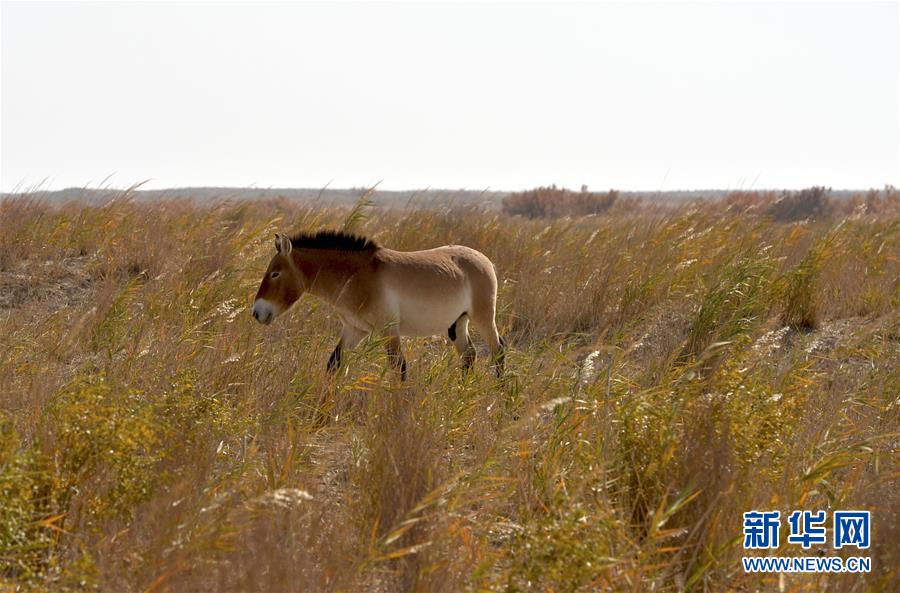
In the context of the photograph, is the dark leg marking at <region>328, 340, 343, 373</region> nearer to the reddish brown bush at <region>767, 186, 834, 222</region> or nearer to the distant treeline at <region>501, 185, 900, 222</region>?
the distant treeline at <region>501, 185, 900, 222</region>

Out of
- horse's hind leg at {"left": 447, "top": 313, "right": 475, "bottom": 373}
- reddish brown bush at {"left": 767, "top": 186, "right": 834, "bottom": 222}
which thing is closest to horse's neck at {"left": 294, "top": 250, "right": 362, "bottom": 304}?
horse's hind leg at {"left": 447, "top": 313, "right": 475, "bottom": 373}

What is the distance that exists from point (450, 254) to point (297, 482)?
315 centimetres

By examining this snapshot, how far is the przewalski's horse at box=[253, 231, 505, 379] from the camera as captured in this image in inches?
249

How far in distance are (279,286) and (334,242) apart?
526mm

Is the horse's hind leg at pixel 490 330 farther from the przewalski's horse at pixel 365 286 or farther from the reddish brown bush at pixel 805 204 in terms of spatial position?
the reddish brown bush at pixel 805 204

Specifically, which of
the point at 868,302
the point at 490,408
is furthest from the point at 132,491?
the point at 868,302

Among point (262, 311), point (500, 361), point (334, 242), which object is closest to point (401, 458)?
point (262, 311)

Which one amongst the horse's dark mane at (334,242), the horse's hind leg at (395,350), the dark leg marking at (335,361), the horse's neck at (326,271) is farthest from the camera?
the horse's dark mane at (334,242)

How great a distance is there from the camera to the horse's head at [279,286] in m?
6.23

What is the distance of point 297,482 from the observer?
13.5ft

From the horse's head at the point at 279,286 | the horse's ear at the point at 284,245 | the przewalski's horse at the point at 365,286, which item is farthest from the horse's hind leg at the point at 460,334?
the horse's ear at the point at 284,245

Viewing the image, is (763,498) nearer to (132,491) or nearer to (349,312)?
(132,491)

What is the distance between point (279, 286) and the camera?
249 inches

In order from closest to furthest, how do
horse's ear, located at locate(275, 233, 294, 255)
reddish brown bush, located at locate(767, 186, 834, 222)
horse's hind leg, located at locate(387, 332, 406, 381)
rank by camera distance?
horse's hind leg, located at locate(387, 332, 406, 381) → horse's ear, located at locate(275, 233, 294, 255) → reddish brown bush, located at locate(767, 186, 834, 222)
